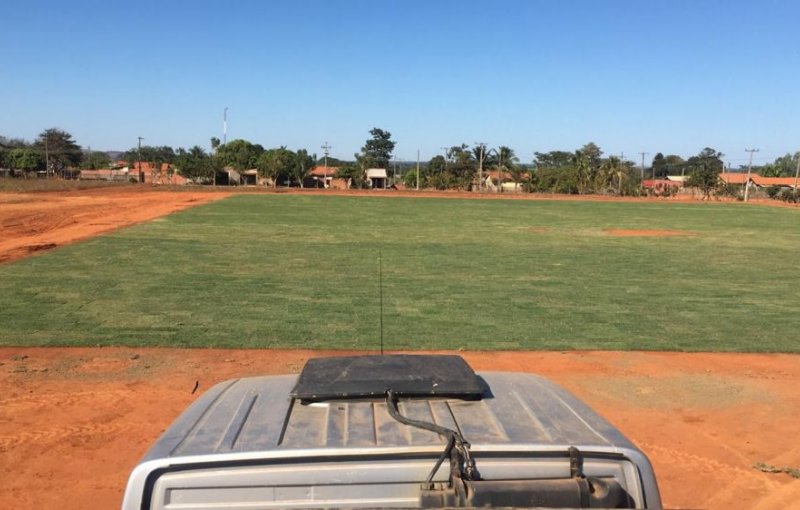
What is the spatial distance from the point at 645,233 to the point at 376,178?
258 feet

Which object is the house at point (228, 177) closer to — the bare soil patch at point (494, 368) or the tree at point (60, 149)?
the tree at point (60, 149)

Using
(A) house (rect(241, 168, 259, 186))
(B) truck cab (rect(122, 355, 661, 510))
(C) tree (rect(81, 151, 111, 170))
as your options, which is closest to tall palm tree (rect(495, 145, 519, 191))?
(A) house (rect(241, 168, 259, 186))

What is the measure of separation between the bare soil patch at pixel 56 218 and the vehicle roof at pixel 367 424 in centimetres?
1770

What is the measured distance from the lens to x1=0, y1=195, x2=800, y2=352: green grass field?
35.6ft

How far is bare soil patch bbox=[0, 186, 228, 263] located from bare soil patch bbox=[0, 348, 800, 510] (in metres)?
11.4

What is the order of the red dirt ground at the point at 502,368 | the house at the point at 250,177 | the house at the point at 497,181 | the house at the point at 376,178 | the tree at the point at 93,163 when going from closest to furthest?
1. the red dirt ground at the point at 502,368
2. the house at the point at 250,177
3. the house at the point at 376,178
4. the house at the point at 497,181
5. the tree at the point at 93,163

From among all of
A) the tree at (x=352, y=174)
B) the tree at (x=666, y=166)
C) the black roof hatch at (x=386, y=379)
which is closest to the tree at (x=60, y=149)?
the tree at (x=352, y=174)

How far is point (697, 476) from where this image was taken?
5.95m

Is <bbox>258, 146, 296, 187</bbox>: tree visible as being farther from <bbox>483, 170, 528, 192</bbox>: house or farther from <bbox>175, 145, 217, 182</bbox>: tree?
<bbox>483, 170, 528, 192</bbox>: house

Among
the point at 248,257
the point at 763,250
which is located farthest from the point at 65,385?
the point at 763,250

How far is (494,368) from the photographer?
927 cm

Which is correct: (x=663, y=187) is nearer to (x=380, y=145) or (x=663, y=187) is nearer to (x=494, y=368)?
(x=380, y=145)

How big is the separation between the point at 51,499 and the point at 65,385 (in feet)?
10.0

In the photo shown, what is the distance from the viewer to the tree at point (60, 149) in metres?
103
